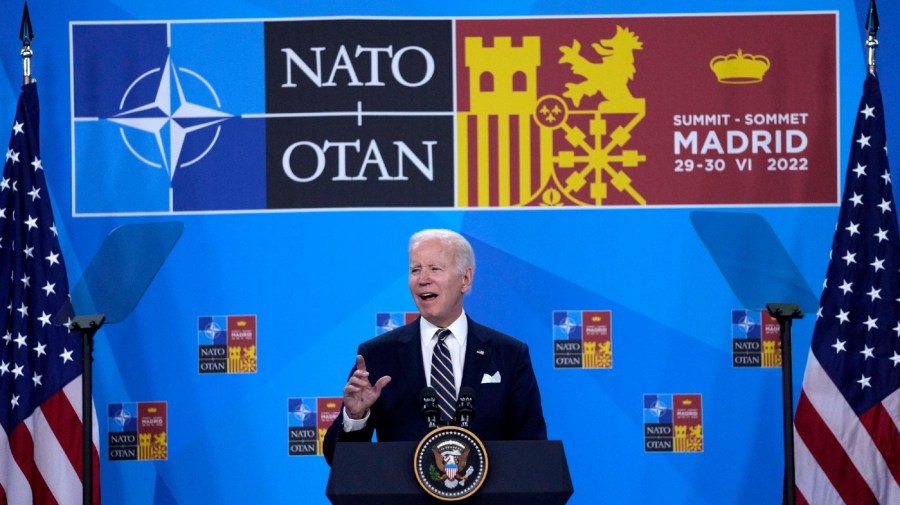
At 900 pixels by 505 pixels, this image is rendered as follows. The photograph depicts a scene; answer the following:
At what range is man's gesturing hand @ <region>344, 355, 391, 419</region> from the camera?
9.92ft

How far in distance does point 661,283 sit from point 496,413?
187 centimetres

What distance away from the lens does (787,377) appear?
4.14 m

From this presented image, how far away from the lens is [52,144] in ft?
16.7

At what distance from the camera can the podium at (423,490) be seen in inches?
103

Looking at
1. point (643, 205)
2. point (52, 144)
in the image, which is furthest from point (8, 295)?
point (643, 205)

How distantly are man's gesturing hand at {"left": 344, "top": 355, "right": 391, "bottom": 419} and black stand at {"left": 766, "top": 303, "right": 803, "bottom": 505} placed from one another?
177 cm

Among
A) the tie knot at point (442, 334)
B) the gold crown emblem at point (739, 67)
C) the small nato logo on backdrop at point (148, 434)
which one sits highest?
the gold crown emblem at point (739, 67)

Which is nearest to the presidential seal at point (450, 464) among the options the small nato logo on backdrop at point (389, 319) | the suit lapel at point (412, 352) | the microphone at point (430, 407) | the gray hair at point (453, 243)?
the microphone at point (430, 407)

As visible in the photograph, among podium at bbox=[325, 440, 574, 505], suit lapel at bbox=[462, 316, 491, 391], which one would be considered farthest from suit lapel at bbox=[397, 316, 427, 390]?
podium at bbox=[325, 440, 574, 505]

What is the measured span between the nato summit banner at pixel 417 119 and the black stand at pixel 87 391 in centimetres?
98

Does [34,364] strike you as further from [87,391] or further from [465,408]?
[465,408]

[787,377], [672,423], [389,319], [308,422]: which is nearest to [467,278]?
[787,377]

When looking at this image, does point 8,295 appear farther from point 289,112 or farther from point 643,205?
point 643,205

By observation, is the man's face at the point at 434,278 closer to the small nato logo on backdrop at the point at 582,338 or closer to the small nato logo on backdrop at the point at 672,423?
the small nato logo on backdrop at the point at 582,338
